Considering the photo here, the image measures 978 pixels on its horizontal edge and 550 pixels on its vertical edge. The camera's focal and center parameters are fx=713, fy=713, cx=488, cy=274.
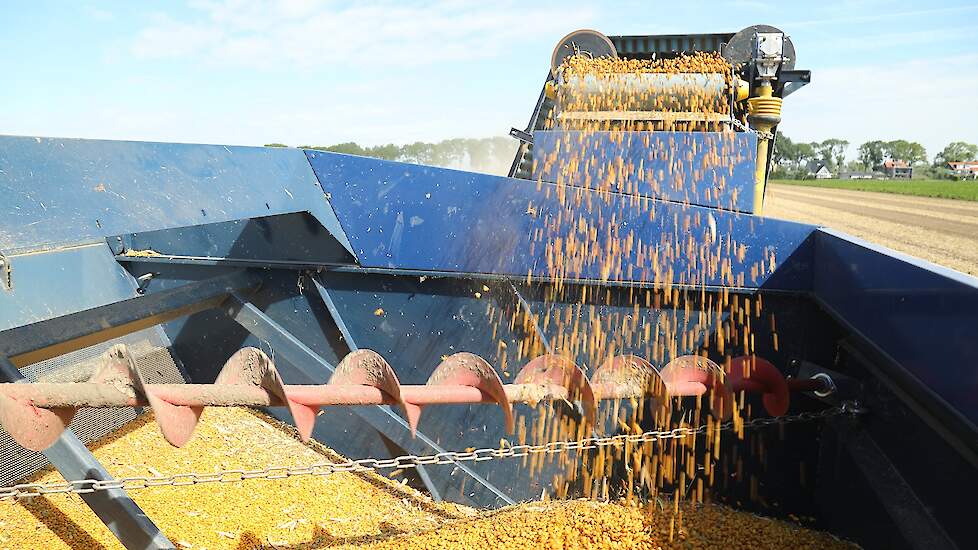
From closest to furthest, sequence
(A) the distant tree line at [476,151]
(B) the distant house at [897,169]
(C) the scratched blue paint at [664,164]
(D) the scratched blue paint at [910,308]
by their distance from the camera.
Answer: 1. (D) the scratched blue paint at [910,308]
2. (C) the scratched blue paint at [664,164]
3. (A) the distant tree line at [476,151]
4. (B) the distant house at [897,169]

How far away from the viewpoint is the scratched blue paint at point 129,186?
2.11 m

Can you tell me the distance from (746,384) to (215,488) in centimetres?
249

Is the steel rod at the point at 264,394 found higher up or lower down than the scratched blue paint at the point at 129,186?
lower down

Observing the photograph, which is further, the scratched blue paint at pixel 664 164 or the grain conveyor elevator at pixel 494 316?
the scratched blue paint at pixel 664 164

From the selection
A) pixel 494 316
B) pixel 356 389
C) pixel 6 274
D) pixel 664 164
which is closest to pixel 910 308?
pixel 664 164

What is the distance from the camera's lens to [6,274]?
2.34 meters

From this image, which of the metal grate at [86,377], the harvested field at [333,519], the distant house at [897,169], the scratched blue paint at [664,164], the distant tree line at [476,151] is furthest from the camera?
the distant house at [897,169]

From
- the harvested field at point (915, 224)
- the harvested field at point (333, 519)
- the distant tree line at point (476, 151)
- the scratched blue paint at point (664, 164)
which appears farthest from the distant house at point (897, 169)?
the harvested field at point (333, 519)

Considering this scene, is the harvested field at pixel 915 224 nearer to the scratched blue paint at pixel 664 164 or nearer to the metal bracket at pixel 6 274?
the scratched blue paint at pixel 664 164

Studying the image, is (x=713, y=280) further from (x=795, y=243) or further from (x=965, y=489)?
(x=965, y=489)

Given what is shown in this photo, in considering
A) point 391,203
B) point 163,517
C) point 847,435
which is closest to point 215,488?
point 163,517

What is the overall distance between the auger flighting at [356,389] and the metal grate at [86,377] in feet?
4.95

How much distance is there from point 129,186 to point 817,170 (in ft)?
292

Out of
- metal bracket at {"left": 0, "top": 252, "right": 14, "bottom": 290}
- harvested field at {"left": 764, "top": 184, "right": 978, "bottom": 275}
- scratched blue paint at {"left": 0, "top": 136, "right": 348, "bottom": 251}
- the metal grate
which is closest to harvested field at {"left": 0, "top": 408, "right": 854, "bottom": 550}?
the metal grate
